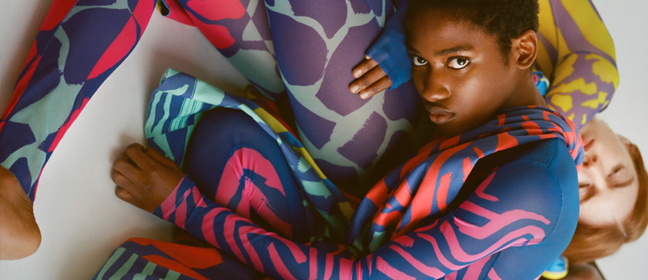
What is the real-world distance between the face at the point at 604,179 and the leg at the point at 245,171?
0.77 m

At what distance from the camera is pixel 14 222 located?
525 mm

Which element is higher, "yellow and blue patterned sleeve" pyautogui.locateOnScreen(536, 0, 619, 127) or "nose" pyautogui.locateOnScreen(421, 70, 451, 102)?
"yellow and blue patterned sleeve" pyautogui.locateOnScreen(536, 0, 619, 127)

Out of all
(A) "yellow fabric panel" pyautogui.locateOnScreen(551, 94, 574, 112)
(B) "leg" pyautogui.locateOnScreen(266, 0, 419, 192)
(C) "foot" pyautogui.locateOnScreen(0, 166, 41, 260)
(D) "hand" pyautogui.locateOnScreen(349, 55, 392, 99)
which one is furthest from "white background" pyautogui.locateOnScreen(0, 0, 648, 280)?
(A) "yellow fabric panel" pyautogui.locateOnScreen(551, 94, 574, 112)

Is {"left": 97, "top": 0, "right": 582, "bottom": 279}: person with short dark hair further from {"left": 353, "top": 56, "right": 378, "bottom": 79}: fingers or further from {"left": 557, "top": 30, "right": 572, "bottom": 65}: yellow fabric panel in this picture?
{"left": 557, "top": 30, "right": 572, "bottom": 65}: yellow fabric panel

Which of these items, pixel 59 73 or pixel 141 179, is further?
pixel 141 179

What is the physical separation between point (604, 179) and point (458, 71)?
2.17 ft

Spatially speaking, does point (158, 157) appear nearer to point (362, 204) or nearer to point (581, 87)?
point (362, 204)

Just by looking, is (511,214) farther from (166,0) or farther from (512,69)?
(166,0)

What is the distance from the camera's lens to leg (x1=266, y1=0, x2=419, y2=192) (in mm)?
743

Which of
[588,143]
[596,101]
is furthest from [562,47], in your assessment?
[588,143]

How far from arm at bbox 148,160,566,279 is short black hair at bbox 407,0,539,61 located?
0.23 meters

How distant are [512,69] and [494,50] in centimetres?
6

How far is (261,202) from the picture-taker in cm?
85

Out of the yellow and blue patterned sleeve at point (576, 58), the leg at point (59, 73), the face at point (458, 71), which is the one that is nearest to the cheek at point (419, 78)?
the face at point (458, 71)
